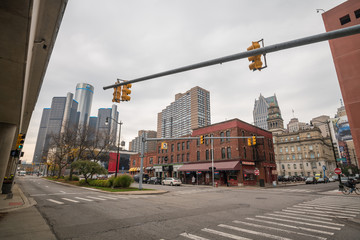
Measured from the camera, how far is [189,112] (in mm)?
177125

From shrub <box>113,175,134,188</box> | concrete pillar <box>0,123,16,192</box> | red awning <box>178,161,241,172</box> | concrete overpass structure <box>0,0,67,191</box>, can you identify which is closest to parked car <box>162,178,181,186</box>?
red awning <box>178,161,241,172</box>

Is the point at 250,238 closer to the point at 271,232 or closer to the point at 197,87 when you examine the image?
the point at 271,232

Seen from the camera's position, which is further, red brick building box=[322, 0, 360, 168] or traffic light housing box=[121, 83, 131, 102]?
red brick building box=[322, 0, 360, 168]

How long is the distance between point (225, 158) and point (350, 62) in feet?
80.7

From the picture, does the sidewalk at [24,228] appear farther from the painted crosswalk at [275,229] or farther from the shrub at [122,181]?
the shrub at [122,181]

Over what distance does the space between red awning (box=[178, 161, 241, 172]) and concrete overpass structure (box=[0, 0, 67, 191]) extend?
32.5m

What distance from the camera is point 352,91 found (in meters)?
21.8

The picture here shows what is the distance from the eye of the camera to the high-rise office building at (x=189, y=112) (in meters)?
170

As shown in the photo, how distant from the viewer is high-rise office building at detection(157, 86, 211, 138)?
169875 mm

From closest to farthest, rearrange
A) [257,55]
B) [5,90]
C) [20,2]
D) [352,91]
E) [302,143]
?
[20,2], [257,55], [5,90], [352,91], [302,143]

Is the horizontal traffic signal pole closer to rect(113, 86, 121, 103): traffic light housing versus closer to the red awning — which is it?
rect(113, 86, 121, 103): traffic light housing

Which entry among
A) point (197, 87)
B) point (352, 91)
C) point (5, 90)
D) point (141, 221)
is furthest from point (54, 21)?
point (197, 87)

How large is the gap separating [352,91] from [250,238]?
24992mm

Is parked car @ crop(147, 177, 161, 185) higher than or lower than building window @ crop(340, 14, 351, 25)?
lower
